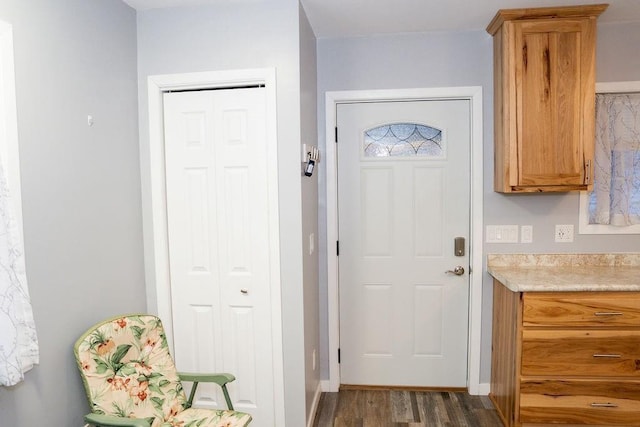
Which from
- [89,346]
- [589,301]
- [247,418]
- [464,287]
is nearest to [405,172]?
[464,287]

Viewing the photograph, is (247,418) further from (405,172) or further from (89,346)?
(405,172)

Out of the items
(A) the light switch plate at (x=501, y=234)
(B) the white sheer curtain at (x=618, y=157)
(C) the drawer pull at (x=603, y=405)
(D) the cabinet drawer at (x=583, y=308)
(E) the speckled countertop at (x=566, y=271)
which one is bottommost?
(C) the drawer pull at (x=603, y=405)

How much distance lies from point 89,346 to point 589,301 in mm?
2459

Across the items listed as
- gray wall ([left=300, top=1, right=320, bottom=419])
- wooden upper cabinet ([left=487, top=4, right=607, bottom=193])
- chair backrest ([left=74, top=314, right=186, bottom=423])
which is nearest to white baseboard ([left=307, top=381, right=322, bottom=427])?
gray wall ([left=300, top=1, right=320, bottom=419])

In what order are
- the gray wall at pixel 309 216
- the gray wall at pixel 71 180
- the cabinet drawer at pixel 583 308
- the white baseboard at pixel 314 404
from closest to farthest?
the gray wall at pixel 71 180 → the cabinet drawer at pixel 583 308 → the gray wall at pixel 309 216 → the white baseboard at pixel 314 404

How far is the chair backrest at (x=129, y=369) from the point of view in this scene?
1755 millimetres

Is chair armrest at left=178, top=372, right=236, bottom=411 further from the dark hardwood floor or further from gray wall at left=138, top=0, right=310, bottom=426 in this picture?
Result: the dark hardwood floor

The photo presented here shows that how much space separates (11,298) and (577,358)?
259 centimetres

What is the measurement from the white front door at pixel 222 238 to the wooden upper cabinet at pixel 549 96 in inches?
57.1

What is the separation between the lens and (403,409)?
2.64m

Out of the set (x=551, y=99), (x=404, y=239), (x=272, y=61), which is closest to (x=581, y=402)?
(x=404, y=239)

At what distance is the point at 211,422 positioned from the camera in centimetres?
184

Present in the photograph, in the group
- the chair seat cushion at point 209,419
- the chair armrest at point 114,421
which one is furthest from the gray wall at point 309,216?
the chair armrest at point 114,421

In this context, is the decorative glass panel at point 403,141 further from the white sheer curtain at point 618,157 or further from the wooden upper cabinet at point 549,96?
the white sheer curtain at point 618,157
